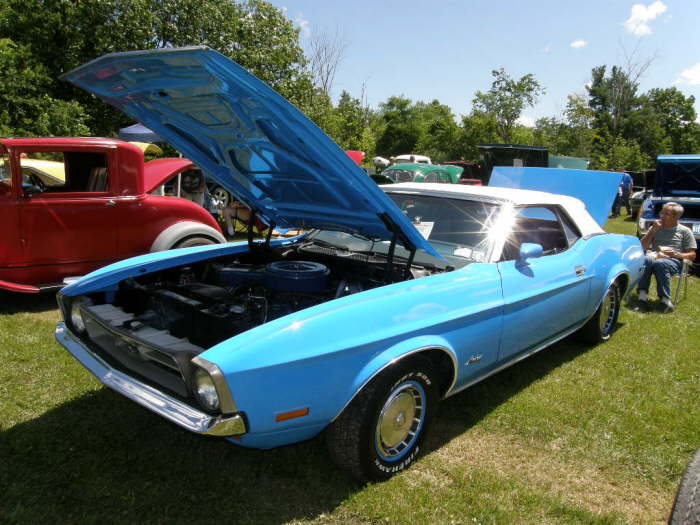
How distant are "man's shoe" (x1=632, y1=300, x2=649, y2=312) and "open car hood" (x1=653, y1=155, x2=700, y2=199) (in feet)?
14.5

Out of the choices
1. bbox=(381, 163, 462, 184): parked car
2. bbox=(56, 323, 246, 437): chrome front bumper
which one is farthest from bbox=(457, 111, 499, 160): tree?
bbox=(56, 323, 246, 437): chrome front bumper

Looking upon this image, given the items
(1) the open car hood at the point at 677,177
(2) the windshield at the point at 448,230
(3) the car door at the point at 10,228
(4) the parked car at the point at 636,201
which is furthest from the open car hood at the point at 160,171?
(4) the parked car at the point at 636,201

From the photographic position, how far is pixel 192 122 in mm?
2777

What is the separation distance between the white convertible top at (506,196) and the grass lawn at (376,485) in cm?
130

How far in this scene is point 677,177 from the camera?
9.38 m

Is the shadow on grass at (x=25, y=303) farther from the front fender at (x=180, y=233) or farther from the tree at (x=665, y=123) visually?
the tree at (x=665, y=123)

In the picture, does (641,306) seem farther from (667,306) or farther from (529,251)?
(529,251)

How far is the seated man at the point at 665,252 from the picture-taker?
19.0 ft

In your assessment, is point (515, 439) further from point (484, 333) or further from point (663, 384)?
point (663, 384)

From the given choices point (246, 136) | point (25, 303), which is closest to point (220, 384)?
point (246, 136)

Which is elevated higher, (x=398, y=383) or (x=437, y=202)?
(x=437, y=202)

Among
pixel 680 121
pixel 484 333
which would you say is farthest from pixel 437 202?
pixel 680 121

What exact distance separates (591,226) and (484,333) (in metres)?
2.05

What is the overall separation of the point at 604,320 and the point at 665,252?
215 cm
